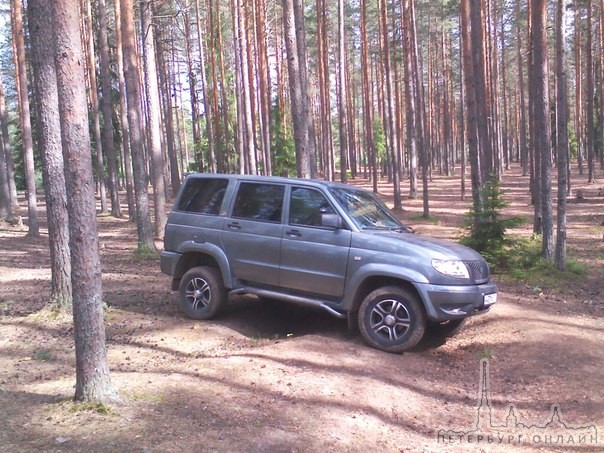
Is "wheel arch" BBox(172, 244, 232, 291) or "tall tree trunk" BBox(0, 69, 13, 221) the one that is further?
"tall tree trunk" BBox(0, 69, 13, 221)

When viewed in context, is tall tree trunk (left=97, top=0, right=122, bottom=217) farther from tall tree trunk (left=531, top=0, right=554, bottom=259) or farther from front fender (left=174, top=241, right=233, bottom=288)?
tall tree trunk (left=531, top=0, right=554, bottom=259)

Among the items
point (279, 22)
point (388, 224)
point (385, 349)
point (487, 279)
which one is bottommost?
point (385, 349)

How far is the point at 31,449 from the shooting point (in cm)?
391

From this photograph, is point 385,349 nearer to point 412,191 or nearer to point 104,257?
point 104,257

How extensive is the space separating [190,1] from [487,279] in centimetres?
2939

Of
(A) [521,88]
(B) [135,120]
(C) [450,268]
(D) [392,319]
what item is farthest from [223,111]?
(C) [450,268]

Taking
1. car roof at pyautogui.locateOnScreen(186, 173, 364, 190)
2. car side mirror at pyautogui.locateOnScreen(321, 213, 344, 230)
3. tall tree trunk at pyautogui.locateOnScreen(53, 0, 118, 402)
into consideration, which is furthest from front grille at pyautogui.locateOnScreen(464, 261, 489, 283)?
tall tree trunk at pyautogui.locateOnScreen(53, 0, 118, 402)

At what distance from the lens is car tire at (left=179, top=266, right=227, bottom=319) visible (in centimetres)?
762

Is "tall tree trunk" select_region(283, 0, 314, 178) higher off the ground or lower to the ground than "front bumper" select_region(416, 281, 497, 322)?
higher

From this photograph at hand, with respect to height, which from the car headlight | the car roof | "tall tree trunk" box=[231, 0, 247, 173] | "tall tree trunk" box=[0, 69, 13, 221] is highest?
"tall tree trunk" box=[231, 0, 247, 173]

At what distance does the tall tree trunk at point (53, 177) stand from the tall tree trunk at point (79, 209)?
12.4 feet

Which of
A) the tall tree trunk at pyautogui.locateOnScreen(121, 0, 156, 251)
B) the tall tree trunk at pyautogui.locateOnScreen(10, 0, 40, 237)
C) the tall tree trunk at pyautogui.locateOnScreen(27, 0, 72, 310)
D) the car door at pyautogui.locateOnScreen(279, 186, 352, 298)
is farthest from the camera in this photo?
the tall tree trunk at pyautogui.locateOnScreen(10, 0, 40, 237)

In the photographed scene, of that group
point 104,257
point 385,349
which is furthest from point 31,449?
point 104,257

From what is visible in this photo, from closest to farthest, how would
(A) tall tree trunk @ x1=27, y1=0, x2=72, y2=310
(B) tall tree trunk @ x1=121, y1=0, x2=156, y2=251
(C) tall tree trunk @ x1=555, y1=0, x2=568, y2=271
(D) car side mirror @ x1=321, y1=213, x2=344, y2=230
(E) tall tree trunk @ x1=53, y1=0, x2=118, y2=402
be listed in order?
(E) tall tree trunk @ x1=53, y1=0, x2=118, y2=402 → (D) car side mirror @ x1=321, y1=213, x2=344, y2=230 → (A) tall tree trunk @ x1=27, y1=0, x2=72, y2=310 → (C) tall tree trunk @ x1=555, y1=0, x2=568, y2=271 → (B) tall tree trunk @ x1=121, y1=0, x2=156, y2=251
